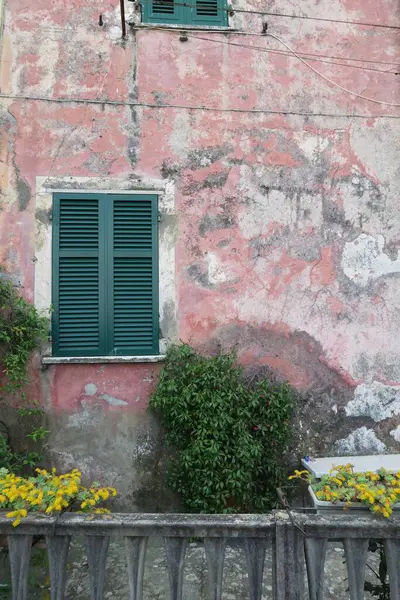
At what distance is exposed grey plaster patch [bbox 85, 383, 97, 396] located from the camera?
4719 millimetres

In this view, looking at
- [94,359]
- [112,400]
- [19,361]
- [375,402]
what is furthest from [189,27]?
[375,402]

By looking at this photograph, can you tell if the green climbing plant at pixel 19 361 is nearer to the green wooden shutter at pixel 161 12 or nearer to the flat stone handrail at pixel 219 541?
the flat stone handrail at pixel 219 541

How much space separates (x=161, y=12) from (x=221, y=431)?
445 cm

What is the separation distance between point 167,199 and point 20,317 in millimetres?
1888

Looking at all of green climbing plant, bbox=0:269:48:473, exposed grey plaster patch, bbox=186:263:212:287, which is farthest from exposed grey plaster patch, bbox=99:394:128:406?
exposed grey plaster patch, bbox=186:263:212:287

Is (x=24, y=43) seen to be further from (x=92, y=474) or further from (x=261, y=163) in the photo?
(x=92, y=474)

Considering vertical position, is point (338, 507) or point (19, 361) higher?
point (19, 361)

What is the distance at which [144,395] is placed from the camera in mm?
4766

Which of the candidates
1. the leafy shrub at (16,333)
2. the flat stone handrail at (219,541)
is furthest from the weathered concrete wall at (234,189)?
the flat stone handrail at (219,541)

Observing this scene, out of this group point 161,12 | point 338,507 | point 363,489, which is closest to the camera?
point 363,489

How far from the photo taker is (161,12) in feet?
17.0

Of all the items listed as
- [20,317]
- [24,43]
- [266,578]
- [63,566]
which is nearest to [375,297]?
[266,578]

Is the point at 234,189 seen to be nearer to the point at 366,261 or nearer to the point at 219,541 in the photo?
the point at 366,261

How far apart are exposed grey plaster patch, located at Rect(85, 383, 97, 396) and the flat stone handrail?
87.0 inches
